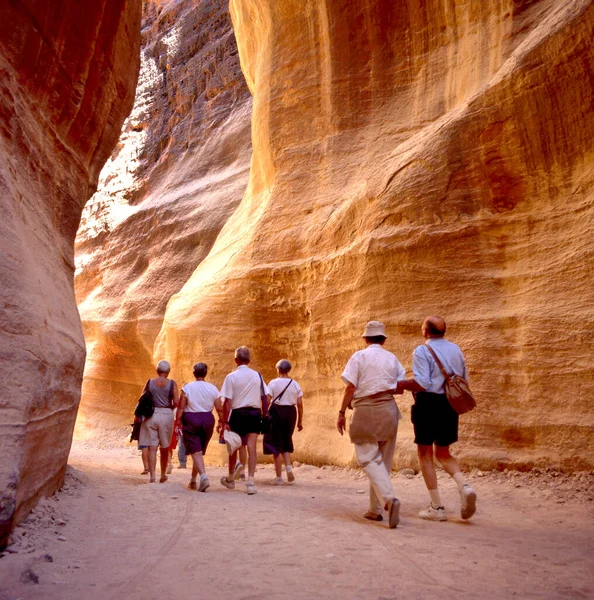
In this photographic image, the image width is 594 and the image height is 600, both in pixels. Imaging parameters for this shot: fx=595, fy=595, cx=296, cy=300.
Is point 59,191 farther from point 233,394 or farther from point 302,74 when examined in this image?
point 302,74

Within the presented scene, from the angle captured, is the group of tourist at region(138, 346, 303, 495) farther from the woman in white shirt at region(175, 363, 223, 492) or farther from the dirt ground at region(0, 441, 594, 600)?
the dirt ground at region(0, 441, 594, 600)

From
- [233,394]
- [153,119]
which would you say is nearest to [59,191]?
[233,394]

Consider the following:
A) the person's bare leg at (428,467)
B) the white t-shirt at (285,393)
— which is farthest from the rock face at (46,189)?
the person's bare leg at (428,467)

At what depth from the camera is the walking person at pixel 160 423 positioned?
23.2ft

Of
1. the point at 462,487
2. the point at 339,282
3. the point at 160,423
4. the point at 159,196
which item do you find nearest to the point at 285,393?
the point at 160,423

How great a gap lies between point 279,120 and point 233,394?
22.6 ft

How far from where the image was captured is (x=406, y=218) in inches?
319

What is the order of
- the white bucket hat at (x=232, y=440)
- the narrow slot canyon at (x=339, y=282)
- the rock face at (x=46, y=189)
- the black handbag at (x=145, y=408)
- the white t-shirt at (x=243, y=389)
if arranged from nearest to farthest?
1. the narrow slot canyon at (x=339, y=282)
2. the rock face at (x=46, y=189)
3. the white bucket hat at (x=232, y=440)
4. the white t-shirt at (x=243, y=389)
5. the black handbag at (x=145, y=408)

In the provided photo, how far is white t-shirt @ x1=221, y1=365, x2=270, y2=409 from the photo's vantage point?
654cm

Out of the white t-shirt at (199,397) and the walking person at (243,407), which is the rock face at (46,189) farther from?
the walking person at (243,407)

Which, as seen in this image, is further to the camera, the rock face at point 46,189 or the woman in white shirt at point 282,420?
the woman in white shirt at point 282,420

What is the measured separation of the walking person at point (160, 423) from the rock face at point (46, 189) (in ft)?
3.67

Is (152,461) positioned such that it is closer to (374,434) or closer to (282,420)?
(282,420)

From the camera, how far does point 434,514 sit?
467 centimetres
